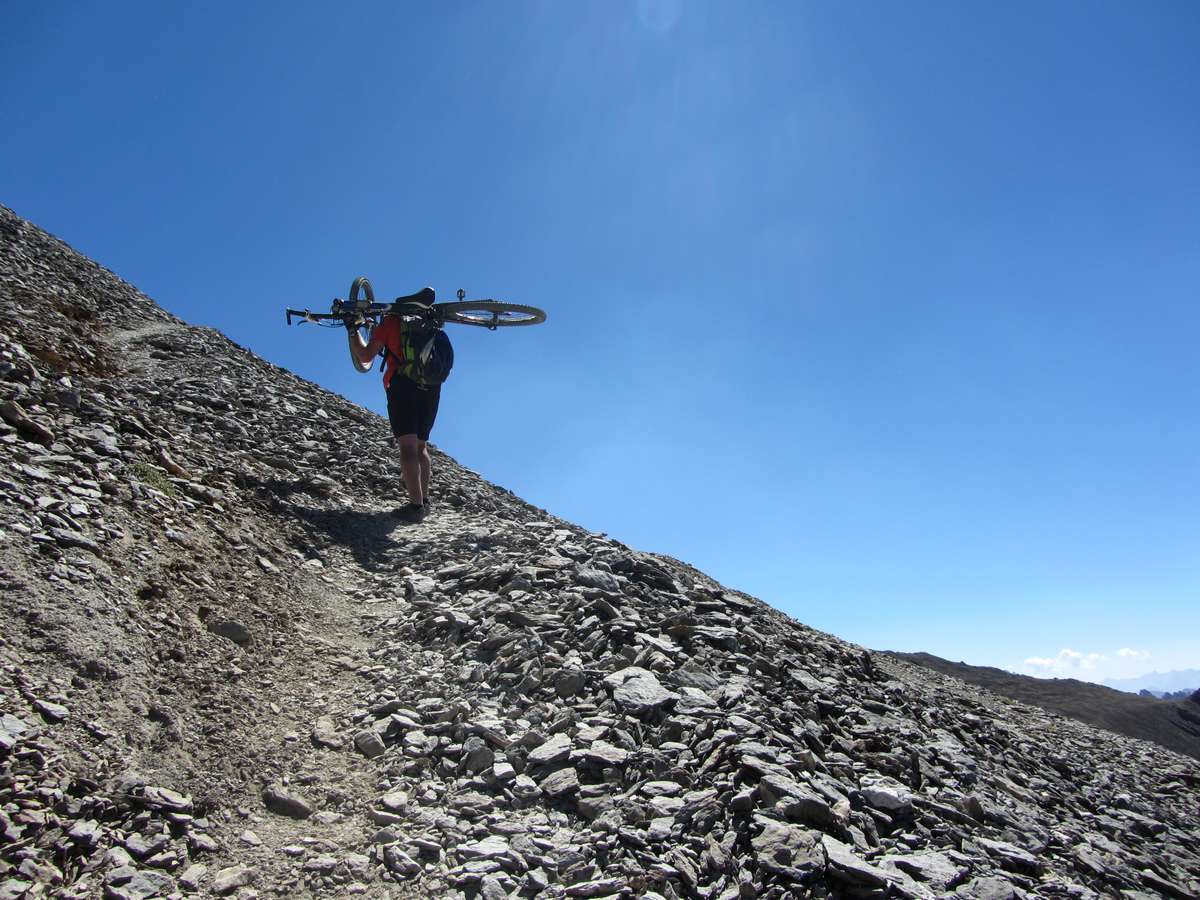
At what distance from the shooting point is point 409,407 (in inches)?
434

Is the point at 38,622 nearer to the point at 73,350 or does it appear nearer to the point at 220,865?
the point at 220,865

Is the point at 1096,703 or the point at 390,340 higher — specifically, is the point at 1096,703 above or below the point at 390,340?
below

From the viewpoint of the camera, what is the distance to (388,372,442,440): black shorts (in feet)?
36.1

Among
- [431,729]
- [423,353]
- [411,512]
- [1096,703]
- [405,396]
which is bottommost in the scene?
[1096,703]

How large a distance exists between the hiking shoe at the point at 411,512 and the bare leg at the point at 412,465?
0.24 feet

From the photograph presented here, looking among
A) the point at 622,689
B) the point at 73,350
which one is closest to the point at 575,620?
the point at 622,689

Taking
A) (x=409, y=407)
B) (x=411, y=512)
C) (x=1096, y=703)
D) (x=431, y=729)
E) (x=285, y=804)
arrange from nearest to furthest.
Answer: (x=285, y=804) < (x=431, y=729) < (x=409, y=407) < (x=411, y=512) < (x=1096, y=703)

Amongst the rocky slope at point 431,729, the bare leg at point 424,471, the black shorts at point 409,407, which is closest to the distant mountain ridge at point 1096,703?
the rocky slope at point 431,729

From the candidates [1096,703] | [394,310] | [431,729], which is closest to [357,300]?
[394,310]

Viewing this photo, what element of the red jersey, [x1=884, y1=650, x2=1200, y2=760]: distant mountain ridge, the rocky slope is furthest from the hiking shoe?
[x1=884, y1=650, x2=1200, y2=760]: distant mountain ridge

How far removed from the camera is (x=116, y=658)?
497 cm

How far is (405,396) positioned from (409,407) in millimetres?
202

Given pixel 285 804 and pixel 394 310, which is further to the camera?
pixel 394 310

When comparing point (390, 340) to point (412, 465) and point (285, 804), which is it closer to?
point (412, 465)
